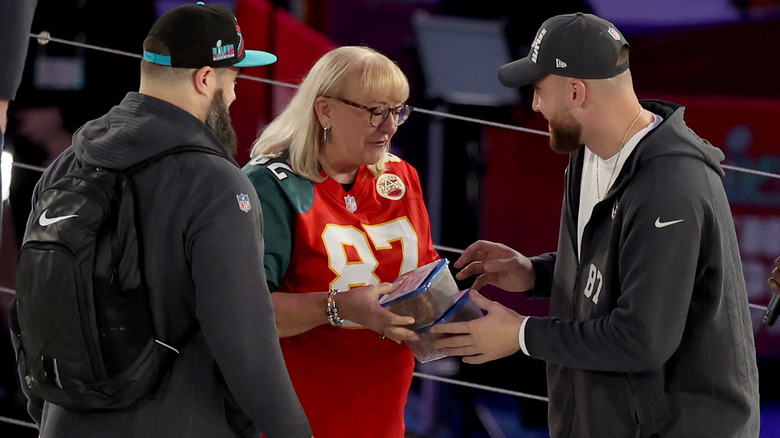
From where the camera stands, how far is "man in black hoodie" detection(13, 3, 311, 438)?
1434mm

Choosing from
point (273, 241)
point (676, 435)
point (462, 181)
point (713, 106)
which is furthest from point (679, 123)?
point (713, 106)

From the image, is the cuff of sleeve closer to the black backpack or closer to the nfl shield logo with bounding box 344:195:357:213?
the nfl shield logo with bounding box 344:195:357:213

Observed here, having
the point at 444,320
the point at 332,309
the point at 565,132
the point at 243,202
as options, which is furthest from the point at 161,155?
the point at 565,132

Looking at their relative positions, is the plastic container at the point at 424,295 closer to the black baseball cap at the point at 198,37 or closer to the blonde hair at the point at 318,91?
the blonde hair at the point at 318,91

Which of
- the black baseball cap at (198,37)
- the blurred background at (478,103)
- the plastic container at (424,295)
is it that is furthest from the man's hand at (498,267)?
the blurred background at (478,103)

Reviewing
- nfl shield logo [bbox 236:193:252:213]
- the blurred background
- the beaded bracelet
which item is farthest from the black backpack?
the blurred background

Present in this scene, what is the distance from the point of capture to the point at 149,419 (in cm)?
146

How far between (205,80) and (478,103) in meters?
2.75

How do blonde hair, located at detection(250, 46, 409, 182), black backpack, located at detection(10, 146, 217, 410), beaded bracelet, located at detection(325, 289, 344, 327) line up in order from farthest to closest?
blonde hair, located at detection(250, 46, 409, 182) → beaded bracelet, located at detection(325, 289, 344, 327) → black backpack, located at detection(10, 146, 217, 410)

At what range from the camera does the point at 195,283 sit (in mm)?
1446

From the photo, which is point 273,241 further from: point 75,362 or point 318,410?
point 75,362

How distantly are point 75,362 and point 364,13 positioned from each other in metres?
3.34

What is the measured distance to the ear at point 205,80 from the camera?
5.02ft

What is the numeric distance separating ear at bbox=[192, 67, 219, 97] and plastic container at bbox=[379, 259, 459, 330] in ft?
1.75
